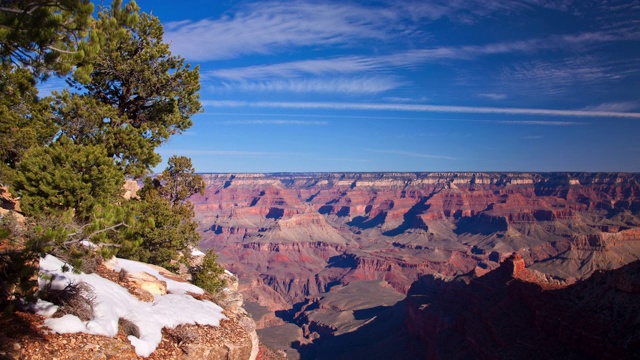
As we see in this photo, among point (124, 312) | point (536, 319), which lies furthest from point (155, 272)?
point (536, 319)

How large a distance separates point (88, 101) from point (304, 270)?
149 meters

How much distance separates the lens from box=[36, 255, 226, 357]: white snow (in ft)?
33.0

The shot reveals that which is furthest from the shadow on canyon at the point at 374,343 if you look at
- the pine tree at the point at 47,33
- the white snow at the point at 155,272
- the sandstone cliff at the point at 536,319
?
the pine tree at the point at 47,33

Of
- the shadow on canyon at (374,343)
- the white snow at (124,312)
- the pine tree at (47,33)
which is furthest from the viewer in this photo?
the shadow on canyon at (374,343)

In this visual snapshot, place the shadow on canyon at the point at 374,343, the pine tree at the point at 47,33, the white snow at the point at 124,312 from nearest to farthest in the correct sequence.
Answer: the pine tree at the point at 47,33, the white snow at the point at 124,312, the shadow on canyon at the point at 374,343

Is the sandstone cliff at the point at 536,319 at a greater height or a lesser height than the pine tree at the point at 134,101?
lesser

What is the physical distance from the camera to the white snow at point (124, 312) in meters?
10.1

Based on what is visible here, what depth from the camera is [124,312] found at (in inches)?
453

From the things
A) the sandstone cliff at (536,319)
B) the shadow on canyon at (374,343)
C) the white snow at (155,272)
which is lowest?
the shadow on canyon at (374,343)

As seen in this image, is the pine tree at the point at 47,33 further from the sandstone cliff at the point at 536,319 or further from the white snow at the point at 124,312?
the sandstone cliff at the point at 536,319

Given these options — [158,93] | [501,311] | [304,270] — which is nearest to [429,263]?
[304,270]

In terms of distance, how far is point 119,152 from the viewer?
19656 millimetres

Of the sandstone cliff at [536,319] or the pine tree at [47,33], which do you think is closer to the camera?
the pine tree at [47,33]

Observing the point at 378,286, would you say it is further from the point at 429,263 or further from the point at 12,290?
the point at 12,290
